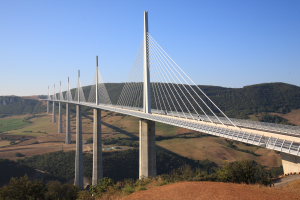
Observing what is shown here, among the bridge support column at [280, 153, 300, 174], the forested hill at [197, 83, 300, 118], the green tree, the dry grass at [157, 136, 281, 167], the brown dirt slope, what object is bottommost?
the dry grass at [157, 136, 281, 167]

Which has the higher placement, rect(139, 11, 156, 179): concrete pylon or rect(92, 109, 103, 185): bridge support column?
rect(139, 11, 156, 179): concrete pylon

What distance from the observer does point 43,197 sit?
1973cm

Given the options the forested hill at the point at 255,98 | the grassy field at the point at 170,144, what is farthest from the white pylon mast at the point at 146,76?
the forested hill at the point at 255,98

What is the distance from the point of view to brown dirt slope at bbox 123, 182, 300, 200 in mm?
12234

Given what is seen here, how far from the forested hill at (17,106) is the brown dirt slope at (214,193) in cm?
17007

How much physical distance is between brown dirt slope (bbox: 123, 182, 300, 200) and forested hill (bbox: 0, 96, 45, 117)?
17007 cm

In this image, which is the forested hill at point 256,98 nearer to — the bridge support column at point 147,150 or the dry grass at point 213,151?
the dry grass at point 213,151

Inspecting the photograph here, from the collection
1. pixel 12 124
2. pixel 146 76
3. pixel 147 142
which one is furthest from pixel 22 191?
pixel 12 124

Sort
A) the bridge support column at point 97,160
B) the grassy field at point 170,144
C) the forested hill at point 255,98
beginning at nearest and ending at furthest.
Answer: the bridge support column at point 97,160
the grassy field at point 170,144
the forested hill at point 255,98

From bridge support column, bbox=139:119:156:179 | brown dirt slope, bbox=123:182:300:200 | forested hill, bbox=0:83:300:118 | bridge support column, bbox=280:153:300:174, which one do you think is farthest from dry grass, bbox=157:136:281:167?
brown dirt slope, bbox=123:182:300:200

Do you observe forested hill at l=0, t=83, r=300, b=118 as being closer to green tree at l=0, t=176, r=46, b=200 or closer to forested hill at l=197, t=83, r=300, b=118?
forested hill at l=197, t=83, r=300, b=118

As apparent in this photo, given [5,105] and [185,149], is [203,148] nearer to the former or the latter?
[185,149]

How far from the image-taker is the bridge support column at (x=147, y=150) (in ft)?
103

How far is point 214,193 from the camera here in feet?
42.1
